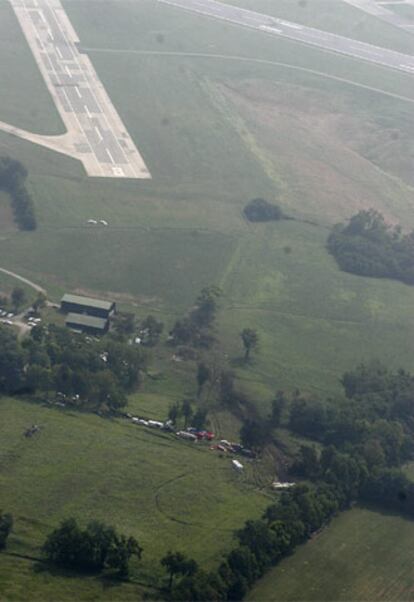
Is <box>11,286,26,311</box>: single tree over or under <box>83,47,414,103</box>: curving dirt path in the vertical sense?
under

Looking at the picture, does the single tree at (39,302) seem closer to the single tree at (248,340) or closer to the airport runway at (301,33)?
the single tree at (248,340)

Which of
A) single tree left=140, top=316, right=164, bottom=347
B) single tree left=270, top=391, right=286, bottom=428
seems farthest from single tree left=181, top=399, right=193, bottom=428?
single tree left=140, top=316, right=164, bottom=347

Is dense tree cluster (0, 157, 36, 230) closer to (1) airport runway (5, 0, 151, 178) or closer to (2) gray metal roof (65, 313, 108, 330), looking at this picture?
(1) airport runway (5, 0, 151, 178)

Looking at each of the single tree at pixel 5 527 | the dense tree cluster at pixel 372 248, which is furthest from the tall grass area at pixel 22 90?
the single tree at pixel 5 527

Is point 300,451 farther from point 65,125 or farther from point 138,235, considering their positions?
point 65,125

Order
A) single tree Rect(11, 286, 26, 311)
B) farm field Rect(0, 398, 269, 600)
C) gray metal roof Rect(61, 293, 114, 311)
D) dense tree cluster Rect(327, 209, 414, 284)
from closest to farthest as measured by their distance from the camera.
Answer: farm field Rect(0, 398, 269, 600), single tree Rect(11, 286, 26, 311), gray metal roof Rect(61, 293, 114, 311), dense tree cluster Rect(327, 209, 414, 284)

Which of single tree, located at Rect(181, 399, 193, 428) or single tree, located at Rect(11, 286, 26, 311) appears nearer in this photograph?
single tree, located at Rect(181, 399, 193, 428)
